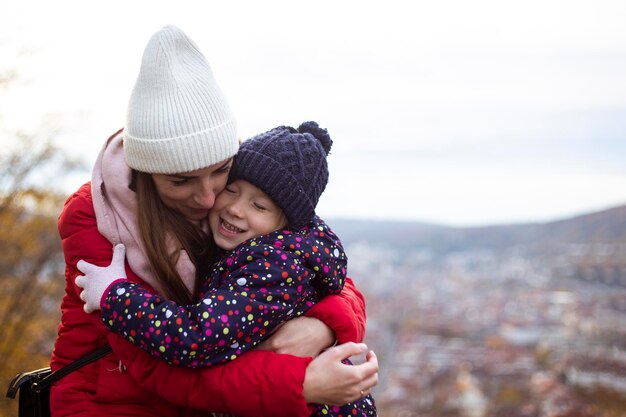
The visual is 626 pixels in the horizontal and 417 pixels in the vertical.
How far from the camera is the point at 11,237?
44.8 ft

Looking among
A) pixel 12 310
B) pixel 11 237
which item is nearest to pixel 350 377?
pixel 11 237

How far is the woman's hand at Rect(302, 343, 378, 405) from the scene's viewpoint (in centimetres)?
185

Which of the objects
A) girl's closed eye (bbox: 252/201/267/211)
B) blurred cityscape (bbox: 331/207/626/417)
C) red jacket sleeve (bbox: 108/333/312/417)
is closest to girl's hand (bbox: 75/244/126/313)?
red jacket sleeve (bbox: 108/333/312/417)

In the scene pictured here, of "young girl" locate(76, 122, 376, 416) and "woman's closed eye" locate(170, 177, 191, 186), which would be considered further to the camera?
"woman's closed eye" locate(170, 177, 191, 186)

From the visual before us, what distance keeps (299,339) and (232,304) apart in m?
0.26

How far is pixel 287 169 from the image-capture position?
6.57 feet

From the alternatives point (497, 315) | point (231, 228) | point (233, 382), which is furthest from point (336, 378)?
point (497, 315)

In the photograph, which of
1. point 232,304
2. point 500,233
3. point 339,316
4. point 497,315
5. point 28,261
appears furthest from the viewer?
point 500,233

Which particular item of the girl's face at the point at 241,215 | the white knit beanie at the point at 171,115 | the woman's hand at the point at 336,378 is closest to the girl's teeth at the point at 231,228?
the girl's face at the point at 241,215

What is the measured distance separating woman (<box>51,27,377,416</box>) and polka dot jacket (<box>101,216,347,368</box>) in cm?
8

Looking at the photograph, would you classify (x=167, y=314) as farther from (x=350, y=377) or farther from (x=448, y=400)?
(x=448, y=400)

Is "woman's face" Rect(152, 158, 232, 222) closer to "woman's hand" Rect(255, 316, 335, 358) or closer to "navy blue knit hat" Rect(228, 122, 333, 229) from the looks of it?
"navy blue knit hat" Rect(228, 122, 333, 229)

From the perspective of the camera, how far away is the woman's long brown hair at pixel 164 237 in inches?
74.8

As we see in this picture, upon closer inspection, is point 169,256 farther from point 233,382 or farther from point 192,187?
point 233,382
